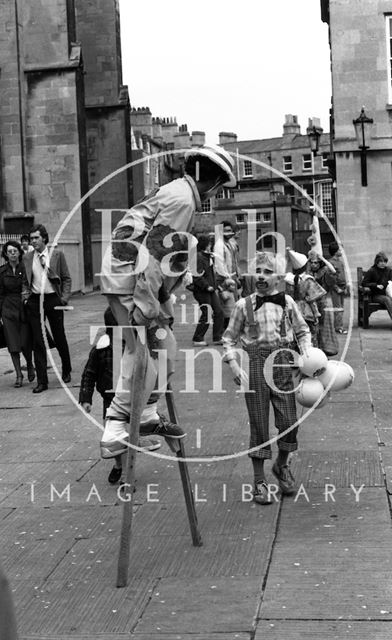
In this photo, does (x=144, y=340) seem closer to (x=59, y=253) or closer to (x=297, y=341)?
(x=297, y=341)

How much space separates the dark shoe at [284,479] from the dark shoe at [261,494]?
14 centimetres

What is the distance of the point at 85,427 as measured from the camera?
926 cm

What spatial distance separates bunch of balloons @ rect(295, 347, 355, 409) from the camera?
253 inches

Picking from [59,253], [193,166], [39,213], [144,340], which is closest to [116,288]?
[144,340]

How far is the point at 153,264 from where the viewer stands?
497 centimetres

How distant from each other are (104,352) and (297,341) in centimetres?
152

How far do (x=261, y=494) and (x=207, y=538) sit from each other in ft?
2.61

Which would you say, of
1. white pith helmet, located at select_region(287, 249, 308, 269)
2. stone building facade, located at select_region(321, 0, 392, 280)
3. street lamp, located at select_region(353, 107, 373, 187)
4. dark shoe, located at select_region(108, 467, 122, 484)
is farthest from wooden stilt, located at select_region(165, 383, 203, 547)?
stone building facade, located at select_region(321, 0, 392, 280)

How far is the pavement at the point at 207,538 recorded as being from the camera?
4441mm

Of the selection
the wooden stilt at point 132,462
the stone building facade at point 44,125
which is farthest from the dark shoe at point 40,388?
the stone building facade at point 44,125

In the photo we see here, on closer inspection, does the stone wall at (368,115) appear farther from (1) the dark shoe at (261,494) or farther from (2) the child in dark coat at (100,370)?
(1) the dark shoe at (261,494)

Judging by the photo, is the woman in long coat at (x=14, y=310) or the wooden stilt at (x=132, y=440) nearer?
the wooden stilt at (x=132, y=440)

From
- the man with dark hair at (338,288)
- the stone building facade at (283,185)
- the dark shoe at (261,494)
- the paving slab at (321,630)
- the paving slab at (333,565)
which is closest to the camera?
the paving slab at (321,630)

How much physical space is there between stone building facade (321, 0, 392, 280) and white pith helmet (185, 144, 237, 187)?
65.3ft
